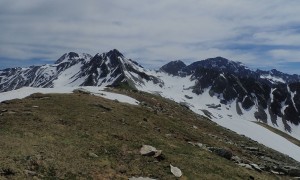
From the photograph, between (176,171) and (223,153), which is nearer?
(176,171)

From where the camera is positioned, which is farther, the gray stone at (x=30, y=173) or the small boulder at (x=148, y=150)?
the small boulder at (x=148, y=150)

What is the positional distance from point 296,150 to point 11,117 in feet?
236

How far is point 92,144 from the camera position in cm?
3744

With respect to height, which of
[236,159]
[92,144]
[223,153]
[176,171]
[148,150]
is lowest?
[236,159]

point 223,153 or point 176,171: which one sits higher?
point 176,171

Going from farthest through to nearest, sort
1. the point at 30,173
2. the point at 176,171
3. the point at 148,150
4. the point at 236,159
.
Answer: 1. the point at 236,159
2. the point at 148,150
3. the point at 176,171
4. the point at 30,173

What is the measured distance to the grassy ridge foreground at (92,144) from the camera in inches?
1202

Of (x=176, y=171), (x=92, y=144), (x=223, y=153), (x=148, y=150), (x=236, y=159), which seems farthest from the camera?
(x=223, y=153)

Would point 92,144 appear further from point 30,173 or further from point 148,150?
point 30,173

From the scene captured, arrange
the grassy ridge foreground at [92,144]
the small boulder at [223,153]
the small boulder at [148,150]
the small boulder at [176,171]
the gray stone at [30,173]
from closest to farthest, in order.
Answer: the gray stone at [30,173]
the grassy ridge foreground at [92,144]
the small boulder at [176,171]
the small boulder at [148,150]
the small boulder at [223,153]

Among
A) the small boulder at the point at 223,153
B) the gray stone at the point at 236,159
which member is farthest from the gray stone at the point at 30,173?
the gray stone at the point at 236,159

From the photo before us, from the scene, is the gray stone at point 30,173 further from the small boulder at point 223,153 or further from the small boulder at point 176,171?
the small boulder at point 223,153

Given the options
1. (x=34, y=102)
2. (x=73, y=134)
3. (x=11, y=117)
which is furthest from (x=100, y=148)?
(x=34, y=102)

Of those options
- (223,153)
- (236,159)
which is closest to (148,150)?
(223,153)
